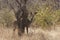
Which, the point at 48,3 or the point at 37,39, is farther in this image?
the point at 48,3

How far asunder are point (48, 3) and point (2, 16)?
4.12m

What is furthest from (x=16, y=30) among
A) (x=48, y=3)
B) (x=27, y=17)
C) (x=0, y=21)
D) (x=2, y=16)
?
(x=48, y=3)

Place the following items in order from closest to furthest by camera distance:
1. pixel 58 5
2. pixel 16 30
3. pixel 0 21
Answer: pixel 16 30 → pixel 0 21 → pixel 58 5

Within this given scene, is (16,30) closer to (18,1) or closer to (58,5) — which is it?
(18,1)

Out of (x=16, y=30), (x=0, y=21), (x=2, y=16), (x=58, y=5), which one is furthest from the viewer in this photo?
(x=58, y=5)

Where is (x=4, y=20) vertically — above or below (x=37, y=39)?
below

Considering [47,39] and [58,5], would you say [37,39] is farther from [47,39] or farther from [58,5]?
[58,5]

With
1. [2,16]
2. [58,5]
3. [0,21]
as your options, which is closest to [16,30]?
[0,21]

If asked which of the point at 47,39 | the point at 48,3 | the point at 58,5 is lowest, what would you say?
the point at 58,5

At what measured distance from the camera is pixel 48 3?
705 inches

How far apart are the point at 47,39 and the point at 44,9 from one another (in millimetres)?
6566

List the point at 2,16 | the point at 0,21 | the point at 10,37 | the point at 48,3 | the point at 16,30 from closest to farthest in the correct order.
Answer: the point at 10,37, the point at 16,30, the point at 0,21, the point at 2,16, the point at 48,3

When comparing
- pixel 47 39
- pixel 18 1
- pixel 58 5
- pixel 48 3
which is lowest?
pixel 58 5

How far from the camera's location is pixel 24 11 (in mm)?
10500
